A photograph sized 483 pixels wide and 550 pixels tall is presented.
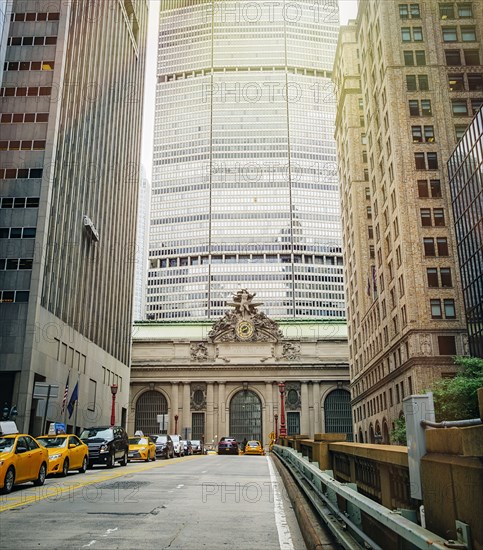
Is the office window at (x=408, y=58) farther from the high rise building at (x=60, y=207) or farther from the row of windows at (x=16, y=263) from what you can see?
the row of windows at (x=16, y=263)

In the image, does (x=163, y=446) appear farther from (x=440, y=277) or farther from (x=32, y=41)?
(x=32, y=41)

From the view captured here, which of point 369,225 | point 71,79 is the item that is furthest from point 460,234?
point 71,79

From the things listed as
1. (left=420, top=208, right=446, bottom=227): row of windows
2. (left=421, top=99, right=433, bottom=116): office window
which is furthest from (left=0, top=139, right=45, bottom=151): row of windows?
(left=421, top=99, right=433, bottom=116): office window

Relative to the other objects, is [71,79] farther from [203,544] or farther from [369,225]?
[203,544]

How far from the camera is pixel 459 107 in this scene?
52.3 m

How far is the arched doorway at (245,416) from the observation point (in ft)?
283

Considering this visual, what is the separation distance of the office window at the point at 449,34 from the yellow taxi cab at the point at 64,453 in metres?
49.9

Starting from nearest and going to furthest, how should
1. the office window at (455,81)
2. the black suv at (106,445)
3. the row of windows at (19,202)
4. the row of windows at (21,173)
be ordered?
1. the black suv at (106,445)
2. the row of windows at (19,202)
3. the row of windows at (21,173)
4. the office window at (455,81)

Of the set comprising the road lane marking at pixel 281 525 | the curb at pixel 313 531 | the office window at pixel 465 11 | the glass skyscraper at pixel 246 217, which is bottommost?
the road lane marking at pixel 281 525

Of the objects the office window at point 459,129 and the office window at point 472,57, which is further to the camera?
the office window at point 472,57

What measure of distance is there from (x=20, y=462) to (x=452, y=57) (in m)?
52.6

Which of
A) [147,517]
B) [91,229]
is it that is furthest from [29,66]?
[147,517]

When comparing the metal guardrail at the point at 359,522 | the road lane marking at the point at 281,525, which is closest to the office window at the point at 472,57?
the road lane marking at the point at 281,525

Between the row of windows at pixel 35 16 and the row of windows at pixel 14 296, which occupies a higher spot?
the row of windows at pixel 35 16
